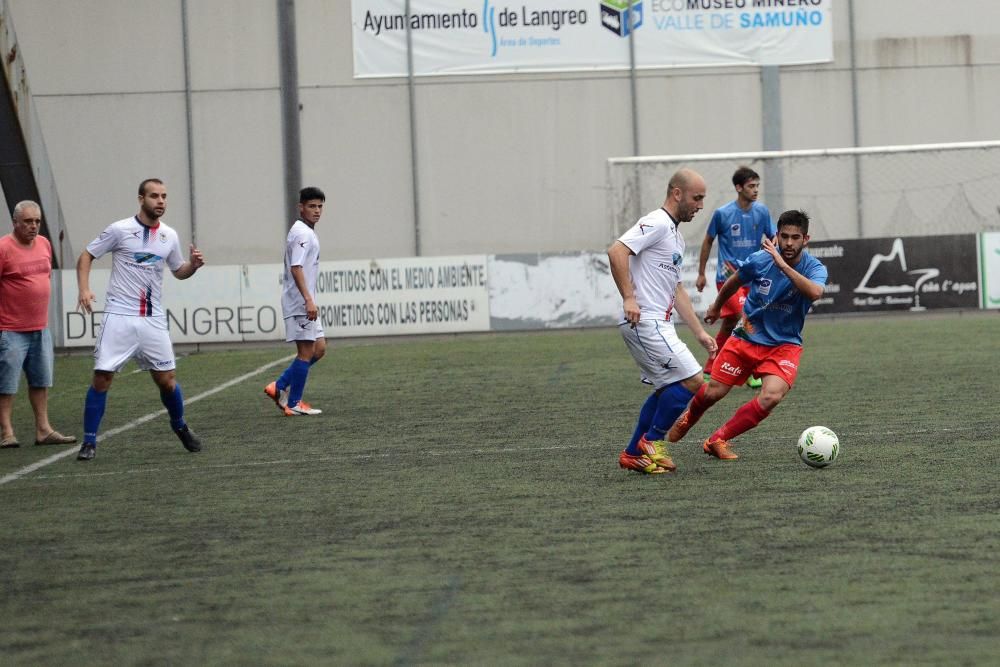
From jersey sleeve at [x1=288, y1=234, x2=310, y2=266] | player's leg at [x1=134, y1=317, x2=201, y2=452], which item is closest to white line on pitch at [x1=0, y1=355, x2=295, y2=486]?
player's leg at [x1=134, y1=317, x2=201, y2=452]

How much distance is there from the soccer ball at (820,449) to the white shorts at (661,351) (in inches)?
28.0

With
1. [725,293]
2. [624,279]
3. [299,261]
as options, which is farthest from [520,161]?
[624,279]

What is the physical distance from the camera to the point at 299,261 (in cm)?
1197

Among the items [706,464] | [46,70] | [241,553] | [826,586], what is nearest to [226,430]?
[706,464]

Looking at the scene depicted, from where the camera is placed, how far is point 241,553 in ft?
20.3

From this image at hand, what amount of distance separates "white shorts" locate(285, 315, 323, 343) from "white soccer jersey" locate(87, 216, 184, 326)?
275 centimetres

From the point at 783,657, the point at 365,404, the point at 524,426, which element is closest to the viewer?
the point at 783,657

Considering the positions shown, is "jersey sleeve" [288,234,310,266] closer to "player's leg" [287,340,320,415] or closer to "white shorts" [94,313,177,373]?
"player's leg" [287,340,320,415]

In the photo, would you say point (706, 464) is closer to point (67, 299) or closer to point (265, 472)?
point (265, 472)

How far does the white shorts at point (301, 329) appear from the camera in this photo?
483 inches

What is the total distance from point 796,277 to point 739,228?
16.6 feet

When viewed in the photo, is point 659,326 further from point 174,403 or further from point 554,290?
point 554,290

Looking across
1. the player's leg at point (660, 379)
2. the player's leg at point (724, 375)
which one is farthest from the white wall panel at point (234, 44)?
the player's leg at point (660, 379)

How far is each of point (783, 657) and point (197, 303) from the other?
62.0ft
